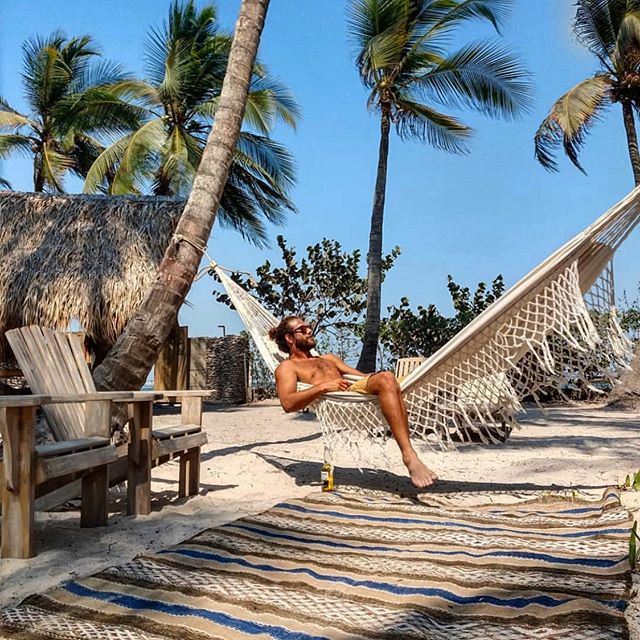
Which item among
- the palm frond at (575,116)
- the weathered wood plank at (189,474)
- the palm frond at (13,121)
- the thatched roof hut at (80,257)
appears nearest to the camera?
the weathered wood plank at (189,474)

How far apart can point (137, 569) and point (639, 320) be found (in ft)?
33.6

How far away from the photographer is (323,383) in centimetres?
269

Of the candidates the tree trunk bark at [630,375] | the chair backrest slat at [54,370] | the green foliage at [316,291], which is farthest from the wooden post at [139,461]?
the green foliage at [316,291]

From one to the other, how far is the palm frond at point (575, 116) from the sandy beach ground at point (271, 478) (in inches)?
202

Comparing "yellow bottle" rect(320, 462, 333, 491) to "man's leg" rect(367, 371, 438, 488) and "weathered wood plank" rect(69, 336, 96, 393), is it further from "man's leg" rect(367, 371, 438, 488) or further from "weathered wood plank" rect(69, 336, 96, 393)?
"weathered wood plank" rect(69, 336, 96, 393)

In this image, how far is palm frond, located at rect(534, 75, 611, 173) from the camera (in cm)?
892

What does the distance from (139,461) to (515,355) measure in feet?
5.44

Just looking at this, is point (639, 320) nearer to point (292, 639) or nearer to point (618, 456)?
point (618, 456)

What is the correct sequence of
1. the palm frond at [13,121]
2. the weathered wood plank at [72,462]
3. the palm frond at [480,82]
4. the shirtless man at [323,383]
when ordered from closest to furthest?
the weathered wood plank at [72,462] < the shirtless man at [323,383] < the palm frond at [480,82] < the palm frond at [13,121]

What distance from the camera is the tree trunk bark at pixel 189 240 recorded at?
9.89 ft

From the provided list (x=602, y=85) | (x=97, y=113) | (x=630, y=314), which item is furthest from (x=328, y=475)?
(x=630, y=314)

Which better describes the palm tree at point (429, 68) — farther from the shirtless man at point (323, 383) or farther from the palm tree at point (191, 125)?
the shirtless man at point (323, 383)

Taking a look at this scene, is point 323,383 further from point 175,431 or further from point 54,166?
point 54,166

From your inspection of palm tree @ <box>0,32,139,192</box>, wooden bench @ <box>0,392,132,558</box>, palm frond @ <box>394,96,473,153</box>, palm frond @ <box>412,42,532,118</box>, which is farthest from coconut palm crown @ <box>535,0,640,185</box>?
wooden bench @ <box>0,392,132,558</box>
